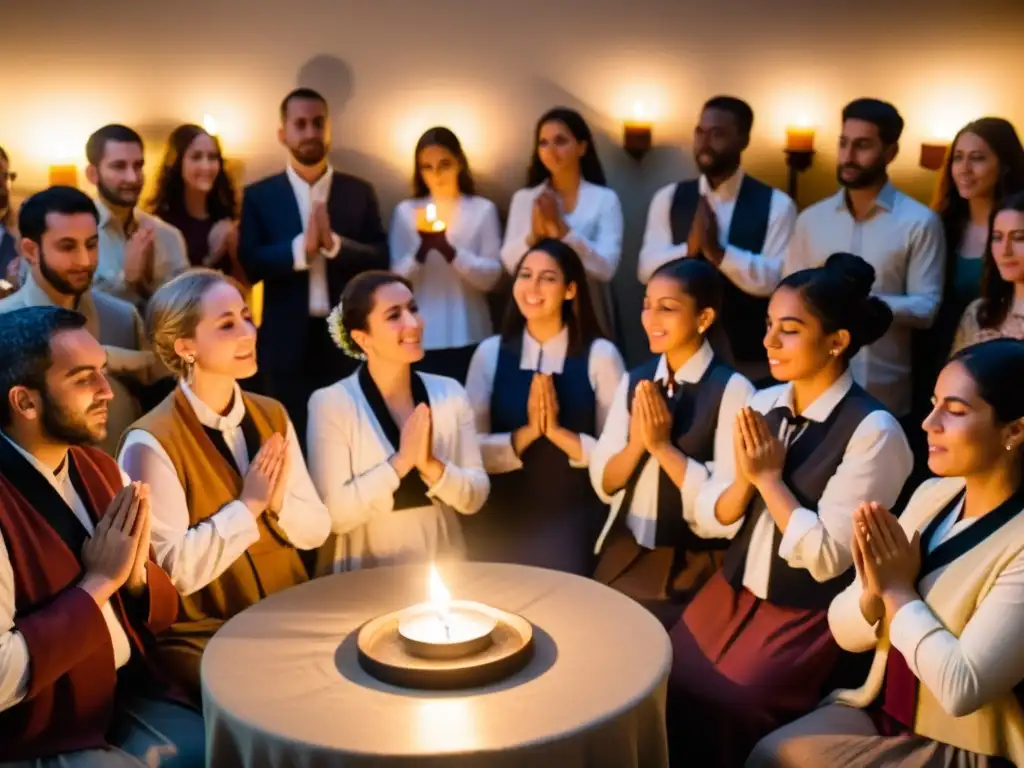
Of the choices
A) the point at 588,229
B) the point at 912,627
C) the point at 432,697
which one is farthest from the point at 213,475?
the point at 588,229

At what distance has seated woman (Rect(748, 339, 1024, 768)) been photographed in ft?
6.69

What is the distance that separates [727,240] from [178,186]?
2.34m

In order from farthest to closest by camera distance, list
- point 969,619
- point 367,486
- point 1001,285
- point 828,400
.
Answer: point 1001,285 < point 367,486 < point 828,400 < point 969,619

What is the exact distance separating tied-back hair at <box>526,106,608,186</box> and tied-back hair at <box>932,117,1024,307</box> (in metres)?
1.35

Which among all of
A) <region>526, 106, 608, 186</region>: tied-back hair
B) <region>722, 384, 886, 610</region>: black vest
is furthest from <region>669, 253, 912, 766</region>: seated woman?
<region>526, 106, 608, 186</region>: tied-back hair

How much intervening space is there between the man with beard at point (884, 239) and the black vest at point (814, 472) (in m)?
1.37

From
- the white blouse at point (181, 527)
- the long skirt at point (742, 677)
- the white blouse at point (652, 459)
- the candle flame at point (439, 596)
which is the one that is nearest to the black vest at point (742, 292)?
the white blouse at point (652, 459)

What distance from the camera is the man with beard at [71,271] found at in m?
3.40

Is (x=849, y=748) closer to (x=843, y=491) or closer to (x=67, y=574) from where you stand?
(x=843, y=491)

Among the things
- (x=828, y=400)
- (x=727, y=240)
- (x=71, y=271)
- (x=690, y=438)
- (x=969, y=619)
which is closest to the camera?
(x=969, y=619)

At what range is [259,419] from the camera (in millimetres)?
2906

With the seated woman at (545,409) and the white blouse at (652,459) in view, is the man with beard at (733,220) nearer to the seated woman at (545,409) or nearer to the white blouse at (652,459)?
the seated woman at (545,409)

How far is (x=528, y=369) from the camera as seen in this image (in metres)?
3.65

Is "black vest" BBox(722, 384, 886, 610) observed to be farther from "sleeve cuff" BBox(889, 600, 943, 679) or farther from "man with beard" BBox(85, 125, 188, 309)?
"man with beard" BBox(85, 125, 188, 309)
